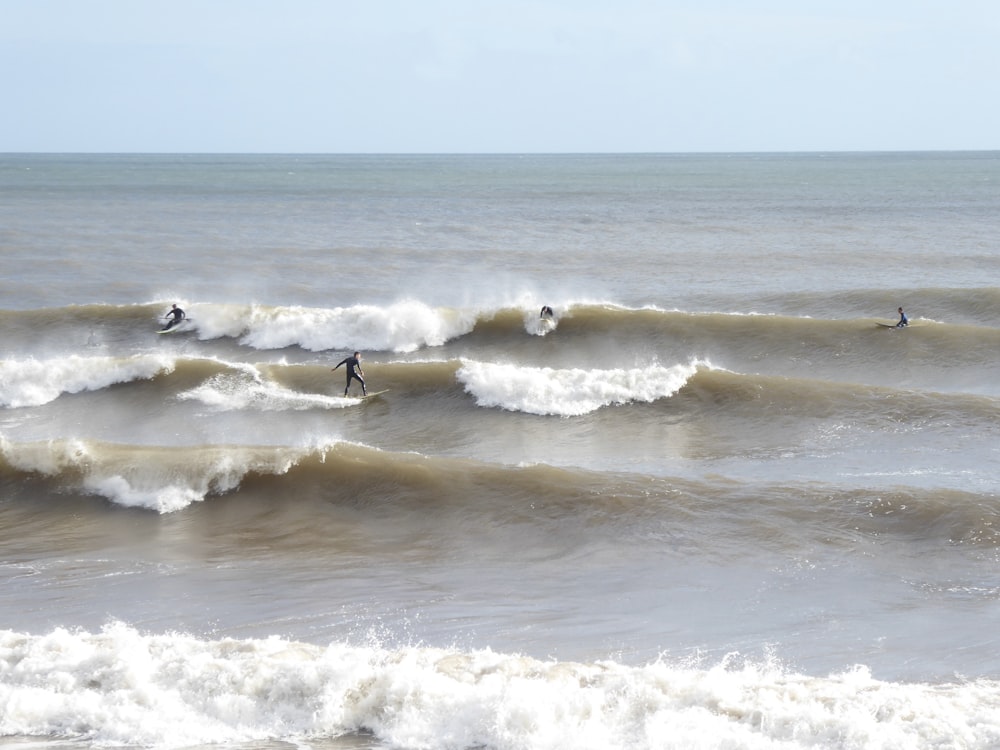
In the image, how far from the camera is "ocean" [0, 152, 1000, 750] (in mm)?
7941

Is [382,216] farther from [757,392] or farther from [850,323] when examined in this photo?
[757,392]

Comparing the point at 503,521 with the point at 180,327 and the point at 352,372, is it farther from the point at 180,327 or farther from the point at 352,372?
the point at 180,327

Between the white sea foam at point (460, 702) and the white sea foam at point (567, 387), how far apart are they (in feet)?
30.2

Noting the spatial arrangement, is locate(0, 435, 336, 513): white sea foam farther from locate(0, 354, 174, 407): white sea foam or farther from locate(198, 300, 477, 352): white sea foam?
locate(198, 300, 477, 352): white sea foam

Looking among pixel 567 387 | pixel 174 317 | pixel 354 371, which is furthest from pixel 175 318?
pixel 567 387

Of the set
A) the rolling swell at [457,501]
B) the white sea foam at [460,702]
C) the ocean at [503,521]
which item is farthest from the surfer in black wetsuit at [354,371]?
the white sea foam at [460,702]

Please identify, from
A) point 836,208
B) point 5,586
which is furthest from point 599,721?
point 836,208

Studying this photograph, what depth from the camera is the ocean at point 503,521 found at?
7.94 m

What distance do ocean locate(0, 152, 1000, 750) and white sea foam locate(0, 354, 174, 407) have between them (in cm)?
6

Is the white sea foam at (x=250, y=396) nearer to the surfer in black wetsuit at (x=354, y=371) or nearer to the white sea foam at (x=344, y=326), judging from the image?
the surfer in black wetsuit at (x=354, y=371)

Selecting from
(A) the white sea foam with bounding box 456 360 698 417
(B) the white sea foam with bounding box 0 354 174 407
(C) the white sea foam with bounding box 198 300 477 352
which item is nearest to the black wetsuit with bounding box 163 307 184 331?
(C) the white sea foam with bounding box 198 300 477 352

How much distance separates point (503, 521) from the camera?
12.6m

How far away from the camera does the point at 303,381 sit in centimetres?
1983

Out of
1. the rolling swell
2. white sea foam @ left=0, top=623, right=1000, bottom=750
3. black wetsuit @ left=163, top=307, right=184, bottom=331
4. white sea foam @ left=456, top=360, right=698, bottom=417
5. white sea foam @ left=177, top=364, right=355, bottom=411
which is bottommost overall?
white sea foam @ left=0, top=623, right=1000, bottom=750
